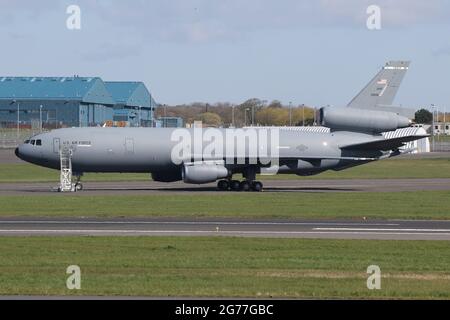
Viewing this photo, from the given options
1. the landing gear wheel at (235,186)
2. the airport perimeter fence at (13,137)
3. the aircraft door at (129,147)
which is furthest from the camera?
the airport perimeter fence at (13,137)

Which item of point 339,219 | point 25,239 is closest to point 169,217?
point 339,219

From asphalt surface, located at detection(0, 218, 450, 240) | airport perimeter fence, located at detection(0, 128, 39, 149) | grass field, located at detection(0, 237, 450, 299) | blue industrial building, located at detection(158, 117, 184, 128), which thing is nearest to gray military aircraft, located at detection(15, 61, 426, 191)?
asphalt surface, located at detection(0, 218, 450, 240)

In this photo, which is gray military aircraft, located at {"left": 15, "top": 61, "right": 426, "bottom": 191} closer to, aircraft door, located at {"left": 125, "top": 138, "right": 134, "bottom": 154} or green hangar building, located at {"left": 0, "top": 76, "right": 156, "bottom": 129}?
aircraft door, located at {"left": 125, "top": 138, "right": 134, "bottom": 154}

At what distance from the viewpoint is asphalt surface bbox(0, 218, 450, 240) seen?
94.7 ft

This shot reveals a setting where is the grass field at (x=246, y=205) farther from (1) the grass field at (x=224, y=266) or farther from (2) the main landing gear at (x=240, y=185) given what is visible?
(1) the grass field at (x=224, y=266)

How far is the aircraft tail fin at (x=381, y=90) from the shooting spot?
55.8m

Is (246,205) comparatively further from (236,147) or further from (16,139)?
(16,139)

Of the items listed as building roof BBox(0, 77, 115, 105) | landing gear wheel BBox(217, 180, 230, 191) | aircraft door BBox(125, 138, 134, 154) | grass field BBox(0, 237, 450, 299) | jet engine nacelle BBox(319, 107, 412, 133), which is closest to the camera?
grass field BBox(0, 237, 450, 299)

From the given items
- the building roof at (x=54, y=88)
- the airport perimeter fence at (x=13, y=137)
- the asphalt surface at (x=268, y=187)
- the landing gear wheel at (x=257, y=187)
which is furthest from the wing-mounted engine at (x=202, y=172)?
the building roof at (x=54, y=88)

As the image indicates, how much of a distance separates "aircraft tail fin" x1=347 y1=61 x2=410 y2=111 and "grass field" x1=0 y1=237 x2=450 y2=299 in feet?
97.3

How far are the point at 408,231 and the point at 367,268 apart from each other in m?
9.26

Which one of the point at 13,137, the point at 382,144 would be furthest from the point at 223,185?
the point at 13,137

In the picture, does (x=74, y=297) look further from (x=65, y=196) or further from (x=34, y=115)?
(x=34, y=115)

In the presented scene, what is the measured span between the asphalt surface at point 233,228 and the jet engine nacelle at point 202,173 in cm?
1738
